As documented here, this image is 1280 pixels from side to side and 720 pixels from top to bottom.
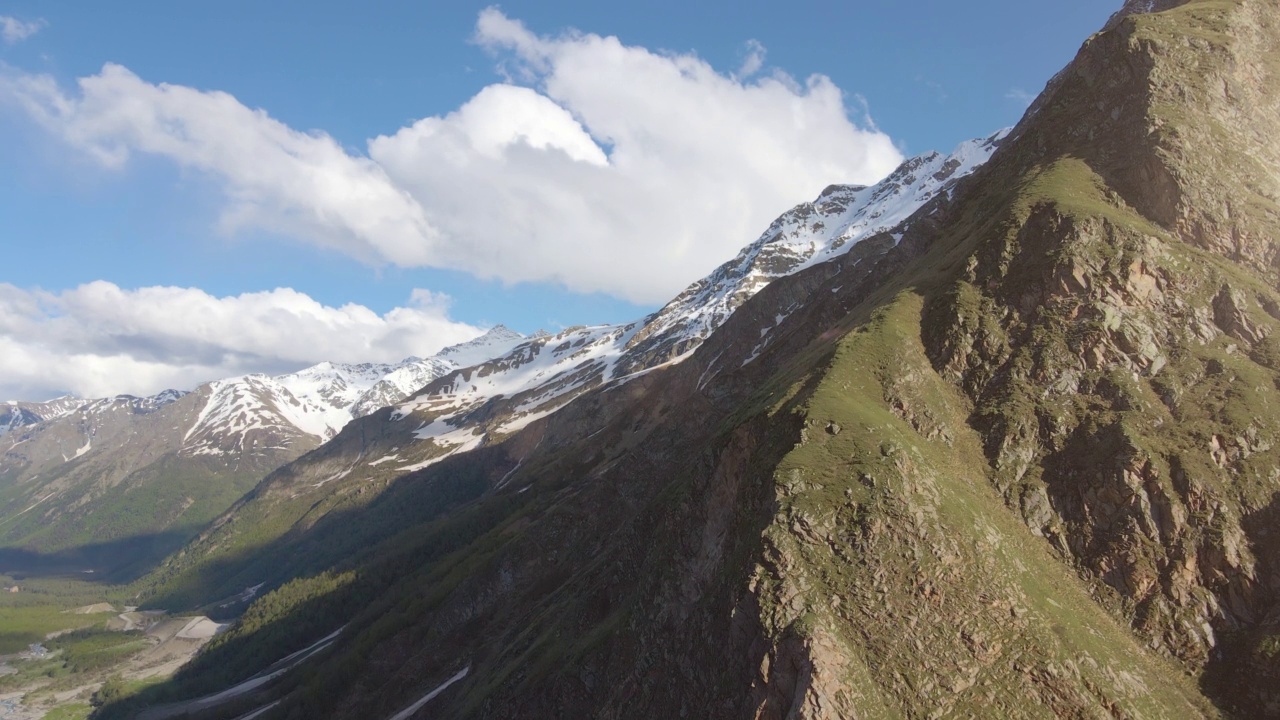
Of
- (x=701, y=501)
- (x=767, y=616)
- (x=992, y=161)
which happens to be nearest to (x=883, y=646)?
(x=767, y=616)

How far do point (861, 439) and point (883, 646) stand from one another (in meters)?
17.8

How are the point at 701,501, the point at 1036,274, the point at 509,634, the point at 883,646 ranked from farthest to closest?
the point at 509,634, the point at 1036,274, the point at 701,501, the point at 883,646

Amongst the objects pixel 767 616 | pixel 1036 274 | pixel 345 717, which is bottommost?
pixel 345 717

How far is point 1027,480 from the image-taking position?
65.0 metres

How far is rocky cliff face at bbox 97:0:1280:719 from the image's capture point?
51281 mm

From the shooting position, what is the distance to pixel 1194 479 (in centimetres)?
5856

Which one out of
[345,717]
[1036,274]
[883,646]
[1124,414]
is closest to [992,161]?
[1036,274]

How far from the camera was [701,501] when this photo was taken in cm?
6862

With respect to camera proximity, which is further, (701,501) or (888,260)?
(888,260)

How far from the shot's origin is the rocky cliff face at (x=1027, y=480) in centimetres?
5128

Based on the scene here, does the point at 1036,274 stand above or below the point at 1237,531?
above

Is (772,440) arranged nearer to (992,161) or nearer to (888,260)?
(888,260)

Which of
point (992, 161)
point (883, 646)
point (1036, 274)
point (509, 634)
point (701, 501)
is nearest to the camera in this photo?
point (883, 646)

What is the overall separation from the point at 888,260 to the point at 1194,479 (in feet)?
227
